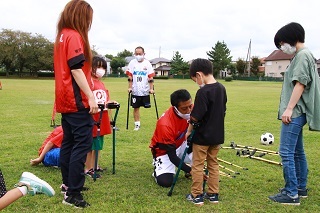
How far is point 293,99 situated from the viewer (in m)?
3.96

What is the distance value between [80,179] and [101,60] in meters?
2.05

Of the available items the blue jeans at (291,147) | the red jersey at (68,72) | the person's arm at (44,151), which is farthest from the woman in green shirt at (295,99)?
the person's arm at (44,151)

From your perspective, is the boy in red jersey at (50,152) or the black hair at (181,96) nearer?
the black hair at (181,96)

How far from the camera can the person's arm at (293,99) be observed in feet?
12.9

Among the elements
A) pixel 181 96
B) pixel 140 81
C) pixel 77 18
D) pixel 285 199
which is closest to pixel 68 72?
pixel 77 18

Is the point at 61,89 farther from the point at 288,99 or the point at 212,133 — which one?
the point at 288,99

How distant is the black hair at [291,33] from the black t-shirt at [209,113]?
938 mm

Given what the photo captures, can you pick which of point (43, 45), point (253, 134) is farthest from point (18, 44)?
point (253, 134)

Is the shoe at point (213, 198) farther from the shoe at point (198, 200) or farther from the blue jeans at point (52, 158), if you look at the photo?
the blue jeans at point (52, 158)

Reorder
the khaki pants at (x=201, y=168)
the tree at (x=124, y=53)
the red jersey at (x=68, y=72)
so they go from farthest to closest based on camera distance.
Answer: the tree at (x=124, y=53), the khaki pants at (x=201, y=168), the red jersey at (x=68, y=72)

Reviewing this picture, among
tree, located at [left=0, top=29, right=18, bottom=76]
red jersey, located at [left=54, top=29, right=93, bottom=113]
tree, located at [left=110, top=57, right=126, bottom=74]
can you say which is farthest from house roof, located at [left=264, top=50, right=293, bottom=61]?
red jersey, located at [left=54, top=29, right=93, bottom=113]

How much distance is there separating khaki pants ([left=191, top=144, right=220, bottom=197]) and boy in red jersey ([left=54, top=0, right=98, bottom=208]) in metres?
1.33

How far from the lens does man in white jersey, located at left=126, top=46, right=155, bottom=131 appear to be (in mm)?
9852

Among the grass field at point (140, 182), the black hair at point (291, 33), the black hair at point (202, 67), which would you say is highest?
the black hair at point (291, 33)
